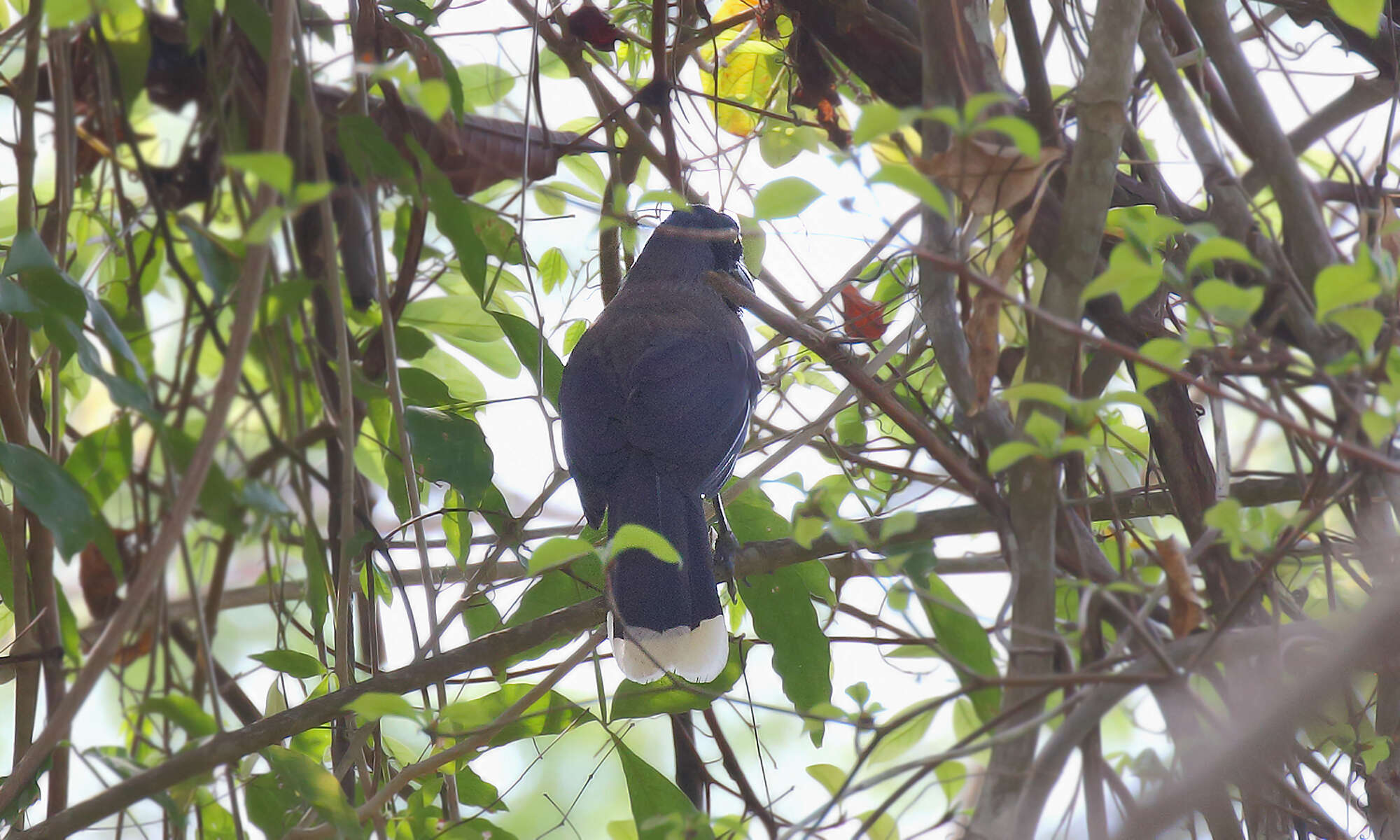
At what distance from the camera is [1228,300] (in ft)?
3.76

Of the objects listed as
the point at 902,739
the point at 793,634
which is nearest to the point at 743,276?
the point at 793,634

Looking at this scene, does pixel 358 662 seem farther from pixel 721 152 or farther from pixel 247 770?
pixel 721 152

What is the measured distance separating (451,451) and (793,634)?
70 cm

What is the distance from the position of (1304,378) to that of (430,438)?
1272mm

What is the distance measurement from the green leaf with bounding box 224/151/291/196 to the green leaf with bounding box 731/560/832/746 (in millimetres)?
1248

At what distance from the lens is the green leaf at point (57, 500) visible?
1565 mm

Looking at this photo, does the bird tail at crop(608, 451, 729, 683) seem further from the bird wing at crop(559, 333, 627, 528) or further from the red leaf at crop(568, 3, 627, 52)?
the red leaf at crop(568, 3, 627, 52)

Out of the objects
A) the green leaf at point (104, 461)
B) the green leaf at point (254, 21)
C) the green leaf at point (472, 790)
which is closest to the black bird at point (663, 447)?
the green leaf at point (472, 790)

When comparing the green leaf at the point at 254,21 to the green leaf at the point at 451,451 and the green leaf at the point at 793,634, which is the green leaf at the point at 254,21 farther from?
the green leaf at the point at 793,634

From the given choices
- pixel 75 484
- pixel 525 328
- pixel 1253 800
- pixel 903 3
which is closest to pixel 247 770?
pixel 75 484

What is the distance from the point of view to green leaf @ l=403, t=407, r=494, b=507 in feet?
6.25

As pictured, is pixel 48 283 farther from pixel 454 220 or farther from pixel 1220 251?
pixel 1220 251

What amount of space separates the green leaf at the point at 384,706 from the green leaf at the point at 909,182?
86 cm

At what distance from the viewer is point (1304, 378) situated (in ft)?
4.24
